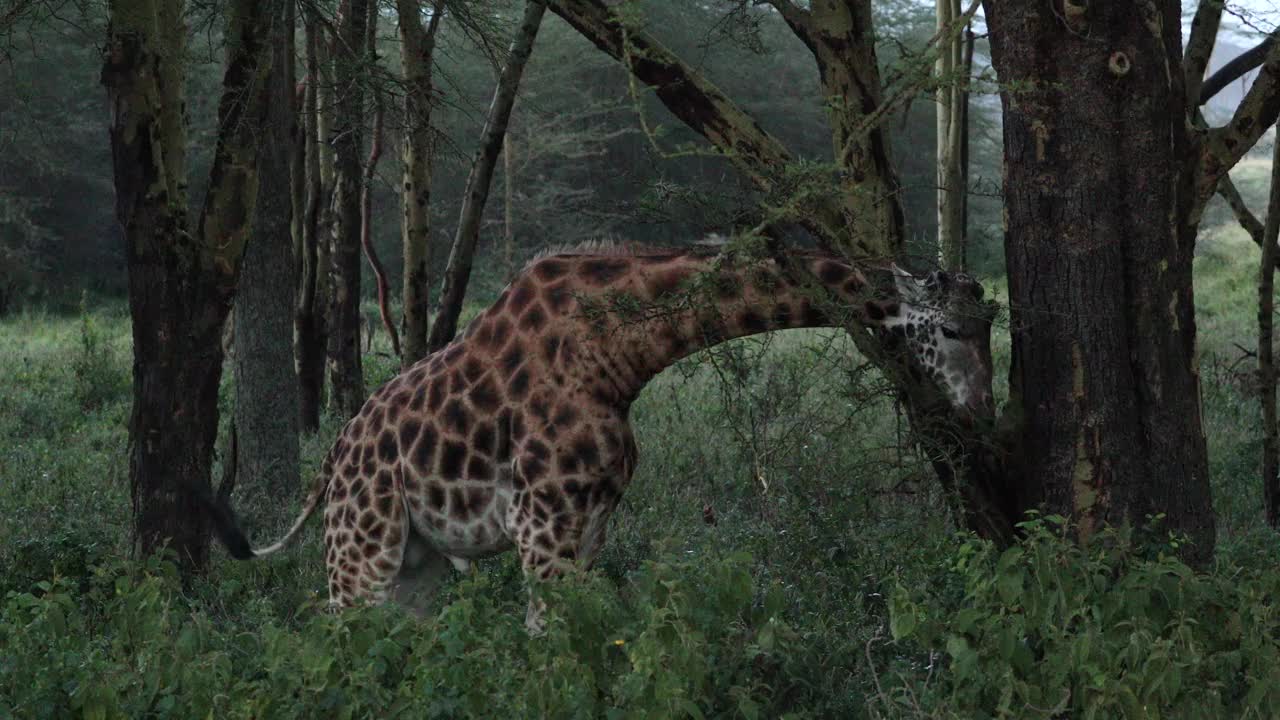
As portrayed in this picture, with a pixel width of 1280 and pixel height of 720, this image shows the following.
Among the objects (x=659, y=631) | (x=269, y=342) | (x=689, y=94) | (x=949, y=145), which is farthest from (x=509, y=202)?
(x=659, y=631)

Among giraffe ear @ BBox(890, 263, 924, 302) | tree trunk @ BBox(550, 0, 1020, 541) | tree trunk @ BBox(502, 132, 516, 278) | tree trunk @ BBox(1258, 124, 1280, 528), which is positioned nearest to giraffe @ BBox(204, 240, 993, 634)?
giraffe ear @ BBox(890, 263, 924, 302)

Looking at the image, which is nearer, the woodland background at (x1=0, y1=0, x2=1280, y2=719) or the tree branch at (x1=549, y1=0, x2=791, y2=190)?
the woodland background at (x1=0, y1=0, x2=1280, y2=719)

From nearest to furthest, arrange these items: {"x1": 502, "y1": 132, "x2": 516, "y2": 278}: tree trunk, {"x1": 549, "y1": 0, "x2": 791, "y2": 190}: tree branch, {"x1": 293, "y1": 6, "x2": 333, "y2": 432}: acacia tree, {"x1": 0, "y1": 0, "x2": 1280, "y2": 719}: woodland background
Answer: {"x1": 0, "y1": 0, "x2": 1280, "y2": 719}: woodland background, {"x1": 549, "y1": 0, "x2": 791, "y2": 190}: tree branch, {"x1": 293, "y1": 6, "x2": 333, "y2": 432}: acacia tree, {"x1": 502, "y1": 132, "x2": 516, "y2": 278}: tree trunk

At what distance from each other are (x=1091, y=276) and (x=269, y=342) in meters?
5.91

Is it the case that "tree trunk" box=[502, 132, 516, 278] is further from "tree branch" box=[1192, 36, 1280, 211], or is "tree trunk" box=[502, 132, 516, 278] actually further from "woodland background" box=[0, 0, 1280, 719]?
"tree branch" box=[1192, 36, 1280, 211]

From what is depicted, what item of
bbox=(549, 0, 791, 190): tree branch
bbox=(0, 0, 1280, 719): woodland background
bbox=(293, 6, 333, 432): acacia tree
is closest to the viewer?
bbox=(0, 0, 1280, 719): woodland background

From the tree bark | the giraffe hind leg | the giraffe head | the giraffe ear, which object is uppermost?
the tree bark

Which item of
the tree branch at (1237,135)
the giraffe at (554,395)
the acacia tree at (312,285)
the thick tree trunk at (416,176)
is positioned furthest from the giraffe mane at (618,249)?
the acacia tree at (312,285)

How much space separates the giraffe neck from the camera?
18.1 ft

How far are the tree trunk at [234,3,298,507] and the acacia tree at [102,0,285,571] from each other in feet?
7.87

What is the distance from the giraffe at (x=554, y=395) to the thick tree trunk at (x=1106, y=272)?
462mm

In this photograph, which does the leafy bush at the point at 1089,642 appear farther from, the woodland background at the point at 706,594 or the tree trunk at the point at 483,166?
the tree trunk at the point at 483,166

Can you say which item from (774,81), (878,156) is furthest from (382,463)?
(774,81)

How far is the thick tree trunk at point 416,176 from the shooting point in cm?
970
